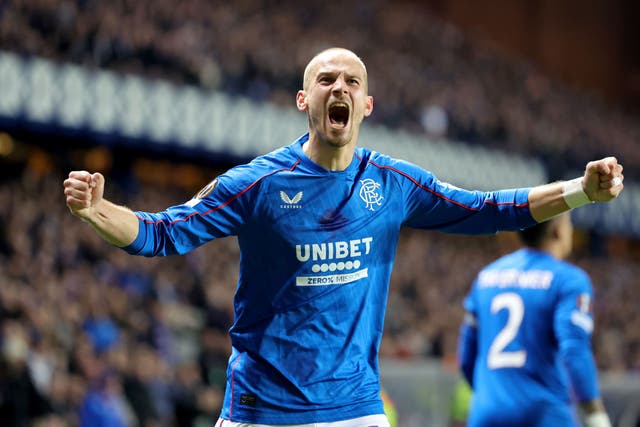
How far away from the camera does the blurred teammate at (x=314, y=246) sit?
3.62 metres

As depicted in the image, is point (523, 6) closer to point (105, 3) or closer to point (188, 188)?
point (188, 188)

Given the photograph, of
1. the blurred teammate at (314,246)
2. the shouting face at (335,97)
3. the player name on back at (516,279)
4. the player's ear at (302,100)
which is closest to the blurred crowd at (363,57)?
the player name on back at (516,279)

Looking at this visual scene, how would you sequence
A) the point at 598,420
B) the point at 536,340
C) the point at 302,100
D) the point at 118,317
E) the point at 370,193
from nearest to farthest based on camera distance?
the point at 370,193 → the point at 302,100 → the point at 598,420 → the point at 536,340 → the point at 118,317

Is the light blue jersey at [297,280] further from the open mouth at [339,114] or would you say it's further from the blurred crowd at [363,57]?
the blurred crowd at [363,57]

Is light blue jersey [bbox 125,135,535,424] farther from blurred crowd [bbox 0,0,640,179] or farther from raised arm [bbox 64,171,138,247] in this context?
blurred crowd [bbox 0,0,640,179]

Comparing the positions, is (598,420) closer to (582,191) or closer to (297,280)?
(582,191)

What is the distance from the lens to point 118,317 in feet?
39.1


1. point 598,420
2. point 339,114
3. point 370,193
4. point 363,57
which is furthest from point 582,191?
point 363,57

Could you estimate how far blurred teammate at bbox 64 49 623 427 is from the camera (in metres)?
3.62

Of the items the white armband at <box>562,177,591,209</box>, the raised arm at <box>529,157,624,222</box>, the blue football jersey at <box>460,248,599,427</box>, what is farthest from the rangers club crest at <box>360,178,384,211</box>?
the blue football jersey at <box>460,248,599,427</box>

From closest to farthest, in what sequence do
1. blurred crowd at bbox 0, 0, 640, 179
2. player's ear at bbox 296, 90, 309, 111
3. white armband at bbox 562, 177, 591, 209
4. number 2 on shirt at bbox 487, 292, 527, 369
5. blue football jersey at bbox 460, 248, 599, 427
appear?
1. white armband at bbox 562, 177, 591, 209
2. player's ear at bbox 296, 90, 309, 111
3. blue football jersey at bbox 460, 248, 599, 427
4. number 2 on shirt at bbox 487, 292, 527, 369
5. blurred crowd at bbox 0, 0, 640, 179

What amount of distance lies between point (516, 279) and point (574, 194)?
59.8 inches

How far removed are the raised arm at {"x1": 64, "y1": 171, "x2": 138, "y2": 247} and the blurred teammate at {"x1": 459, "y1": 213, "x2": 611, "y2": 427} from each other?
8.53ft

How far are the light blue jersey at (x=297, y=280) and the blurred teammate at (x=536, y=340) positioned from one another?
1.59m
